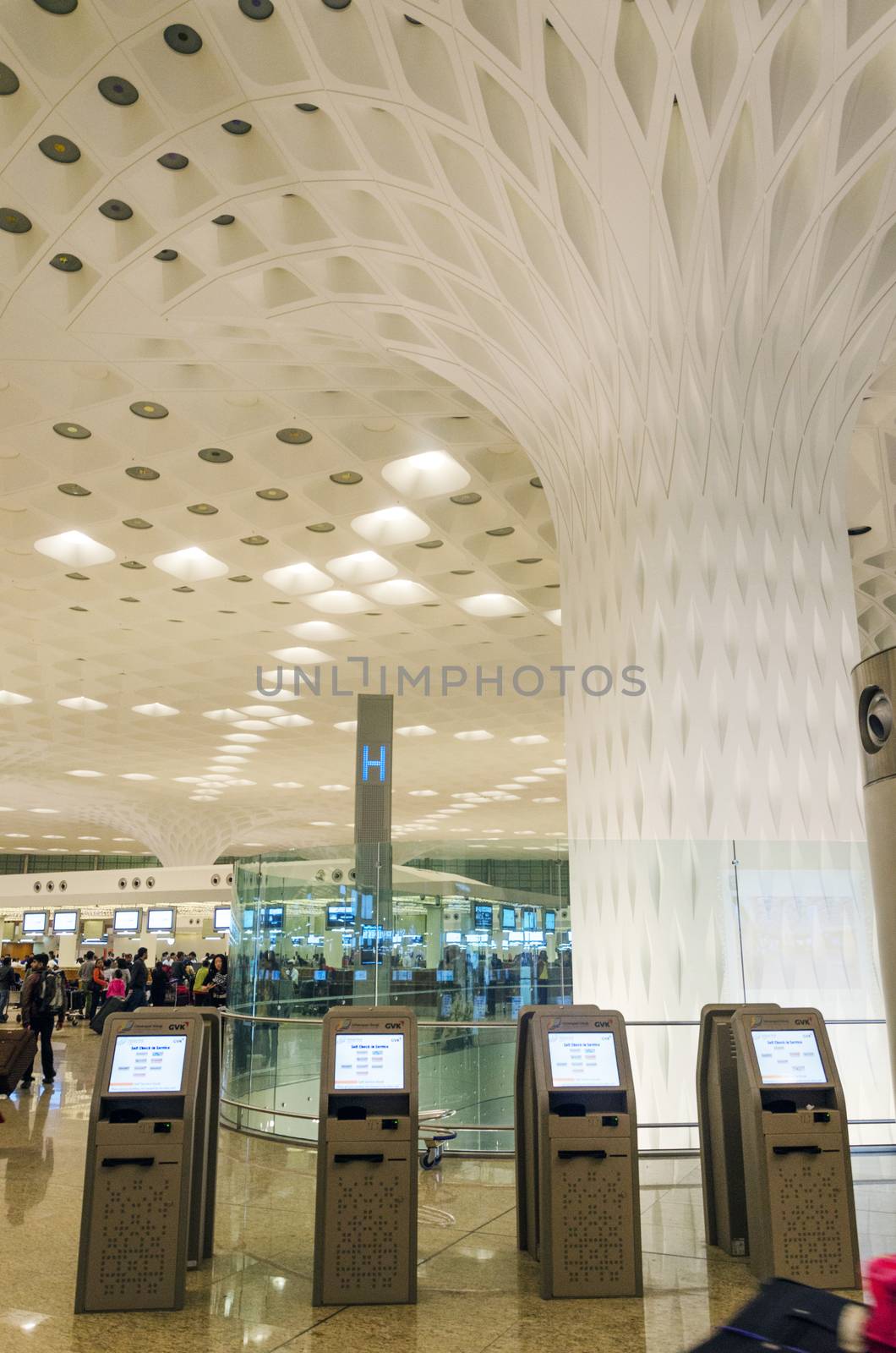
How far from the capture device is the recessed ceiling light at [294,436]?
35.8 ft

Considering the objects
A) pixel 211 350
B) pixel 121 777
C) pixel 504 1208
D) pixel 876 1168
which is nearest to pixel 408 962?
pixel 504 1208

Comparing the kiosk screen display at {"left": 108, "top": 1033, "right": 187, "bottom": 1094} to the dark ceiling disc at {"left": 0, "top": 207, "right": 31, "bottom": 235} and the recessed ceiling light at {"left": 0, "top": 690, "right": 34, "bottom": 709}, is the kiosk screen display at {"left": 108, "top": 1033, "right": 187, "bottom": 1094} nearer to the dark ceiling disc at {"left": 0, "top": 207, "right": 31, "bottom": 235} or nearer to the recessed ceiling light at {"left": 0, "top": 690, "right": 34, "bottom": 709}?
the dark ceiling disc at {"left": 0, "top": 207, "right": 31, "bottom": 235}

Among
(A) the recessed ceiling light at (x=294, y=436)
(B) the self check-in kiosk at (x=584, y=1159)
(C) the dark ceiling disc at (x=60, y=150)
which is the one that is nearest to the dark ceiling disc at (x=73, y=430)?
(A) the recessed ceiling light at (x=294, y=436)

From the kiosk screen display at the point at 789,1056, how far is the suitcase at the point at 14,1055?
26.9 ft

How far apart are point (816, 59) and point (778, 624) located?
11.5ft

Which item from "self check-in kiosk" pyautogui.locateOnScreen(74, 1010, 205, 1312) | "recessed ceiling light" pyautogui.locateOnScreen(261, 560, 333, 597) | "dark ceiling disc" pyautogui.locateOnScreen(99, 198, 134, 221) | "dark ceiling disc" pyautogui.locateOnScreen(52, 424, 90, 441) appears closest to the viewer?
"self check-in kiosk" pyautogui.locateOnScreen(74, 1010, 205, 1312)

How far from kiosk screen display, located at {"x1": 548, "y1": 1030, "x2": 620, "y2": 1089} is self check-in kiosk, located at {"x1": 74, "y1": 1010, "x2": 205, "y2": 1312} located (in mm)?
1717

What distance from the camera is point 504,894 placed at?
891cm

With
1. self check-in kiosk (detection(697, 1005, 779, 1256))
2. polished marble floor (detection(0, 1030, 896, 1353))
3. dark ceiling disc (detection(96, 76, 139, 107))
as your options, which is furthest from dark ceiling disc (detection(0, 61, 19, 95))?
self check-in kiosk (detection(697, 1005, 779, 1256))

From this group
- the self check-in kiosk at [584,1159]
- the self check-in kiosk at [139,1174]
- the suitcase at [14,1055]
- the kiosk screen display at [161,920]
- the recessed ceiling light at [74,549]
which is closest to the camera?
the self check-in kiosk at [139,1174]

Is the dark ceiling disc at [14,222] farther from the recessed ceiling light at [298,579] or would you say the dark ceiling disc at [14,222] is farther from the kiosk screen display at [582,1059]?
the recessed ceiling light at [298,579]

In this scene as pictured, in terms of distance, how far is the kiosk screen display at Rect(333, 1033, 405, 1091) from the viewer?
190 inches

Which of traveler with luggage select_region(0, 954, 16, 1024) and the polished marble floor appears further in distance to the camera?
traveler with luggage select_region(0, 954, 16, 1024)

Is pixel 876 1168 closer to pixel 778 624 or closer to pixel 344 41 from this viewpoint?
pixel 778 624
